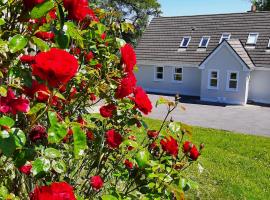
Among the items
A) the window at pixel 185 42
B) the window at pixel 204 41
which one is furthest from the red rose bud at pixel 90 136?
the window at pixel 185 42

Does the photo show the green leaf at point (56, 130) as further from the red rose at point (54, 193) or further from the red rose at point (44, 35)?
the red rose at point (44, 35)

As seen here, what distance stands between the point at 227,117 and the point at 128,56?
16703 mm

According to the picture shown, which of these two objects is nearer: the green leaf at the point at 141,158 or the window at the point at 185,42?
the green leaf at the point at 141,158

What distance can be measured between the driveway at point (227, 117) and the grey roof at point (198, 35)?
352 cm

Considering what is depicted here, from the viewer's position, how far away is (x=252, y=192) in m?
7.17

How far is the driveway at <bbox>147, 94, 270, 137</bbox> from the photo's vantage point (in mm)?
15805

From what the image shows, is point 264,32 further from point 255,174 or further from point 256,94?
point 255,174

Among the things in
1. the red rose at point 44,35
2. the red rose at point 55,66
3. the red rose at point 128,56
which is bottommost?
the red rose at point 55,66

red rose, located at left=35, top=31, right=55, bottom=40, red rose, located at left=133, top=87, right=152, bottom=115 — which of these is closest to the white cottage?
red rose, located at left=133, top=87, right=152, bottom=115

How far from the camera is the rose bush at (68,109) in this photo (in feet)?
4.56

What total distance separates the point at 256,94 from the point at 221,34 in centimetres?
481

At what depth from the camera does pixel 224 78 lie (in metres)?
22.6

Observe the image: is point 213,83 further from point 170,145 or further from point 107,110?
point 107,110

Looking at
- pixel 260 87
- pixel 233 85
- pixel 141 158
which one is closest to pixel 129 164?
pixel 141 158
